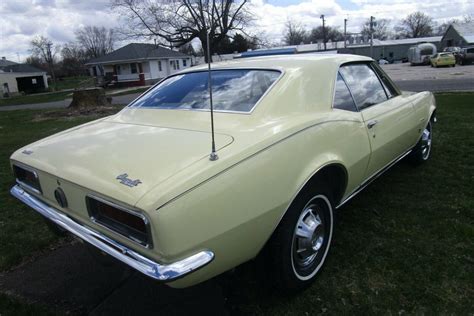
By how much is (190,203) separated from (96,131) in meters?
1.35

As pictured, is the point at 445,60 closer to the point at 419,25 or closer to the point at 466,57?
the point at 466,57

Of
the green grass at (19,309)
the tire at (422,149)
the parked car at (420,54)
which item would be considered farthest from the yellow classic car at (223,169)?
the parked car at (420,54)

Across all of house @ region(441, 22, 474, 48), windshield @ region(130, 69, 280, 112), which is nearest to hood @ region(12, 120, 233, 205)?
windshield @ region(130, 69, 280, 112)

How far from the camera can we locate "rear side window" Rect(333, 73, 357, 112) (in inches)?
114

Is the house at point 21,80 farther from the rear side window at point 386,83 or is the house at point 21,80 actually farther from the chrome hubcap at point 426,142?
the rear side window at point 386,83

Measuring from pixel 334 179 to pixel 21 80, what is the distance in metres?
51.8

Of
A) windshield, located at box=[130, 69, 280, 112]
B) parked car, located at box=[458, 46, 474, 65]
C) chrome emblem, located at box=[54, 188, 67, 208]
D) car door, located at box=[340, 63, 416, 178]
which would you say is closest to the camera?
chrome emblem, located at box=[54, 188, 67, 208]

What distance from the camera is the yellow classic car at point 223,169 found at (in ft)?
5.73

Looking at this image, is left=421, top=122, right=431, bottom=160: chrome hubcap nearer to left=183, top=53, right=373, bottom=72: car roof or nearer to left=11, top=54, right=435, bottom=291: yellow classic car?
left=11, top=54, right=435, bottom=291: yellow classic car

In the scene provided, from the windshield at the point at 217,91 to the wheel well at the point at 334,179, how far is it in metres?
0.65

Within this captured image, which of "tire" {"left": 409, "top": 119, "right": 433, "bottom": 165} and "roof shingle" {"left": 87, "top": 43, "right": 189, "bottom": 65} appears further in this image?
"roof shingle" {"left": 87, "top": 43, "right": 189, "bottom": 65}

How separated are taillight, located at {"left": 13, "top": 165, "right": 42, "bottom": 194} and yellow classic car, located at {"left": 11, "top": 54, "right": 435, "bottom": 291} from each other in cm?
2

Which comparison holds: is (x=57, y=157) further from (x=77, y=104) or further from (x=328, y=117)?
(x=77, y=104)

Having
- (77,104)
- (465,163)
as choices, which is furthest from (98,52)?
(465,163)
